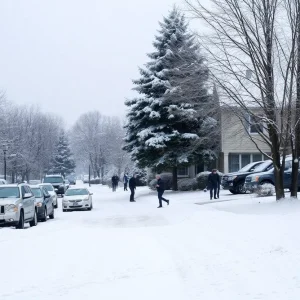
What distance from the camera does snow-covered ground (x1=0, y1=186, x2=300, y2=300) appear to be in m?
8.04

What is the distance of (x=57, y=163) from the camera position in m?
92.4

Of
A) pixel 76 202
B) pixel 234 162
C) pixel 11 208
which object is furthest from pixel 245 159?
pixel 11 208

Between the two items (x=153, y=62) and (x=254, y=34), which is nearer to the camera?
(x=254, y=34)

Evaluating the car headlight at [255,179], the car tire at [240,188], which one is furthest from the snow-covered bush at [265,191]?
the car tire at [240,188]

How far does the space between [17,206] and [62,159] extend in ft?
246

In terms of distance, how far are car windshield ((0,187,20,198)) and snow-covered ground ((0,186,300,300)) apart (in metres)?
3.55

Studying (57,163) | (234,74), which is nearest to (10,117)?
(57,163)

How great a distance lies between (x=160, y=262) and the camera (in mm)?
10414

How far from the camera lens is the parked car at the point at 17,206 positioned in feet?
62.3

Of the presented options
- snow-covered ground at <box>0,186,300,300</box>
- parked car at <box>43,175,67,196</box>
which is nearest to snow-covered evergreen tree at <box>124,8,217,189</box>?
parked car at <box>43,175,67,196</box>

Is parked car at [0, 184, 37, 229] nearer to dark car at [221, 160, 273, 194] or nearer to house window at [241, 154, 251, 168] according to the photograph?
dark car at [221, 160, 273, 194]

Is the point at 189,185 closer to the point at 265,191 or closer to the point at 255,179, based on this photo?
the point at 255,179

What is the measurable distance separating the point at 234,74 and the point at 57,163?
247 feet

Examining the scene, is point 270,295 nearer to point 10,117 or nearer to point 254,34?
point 254,34
